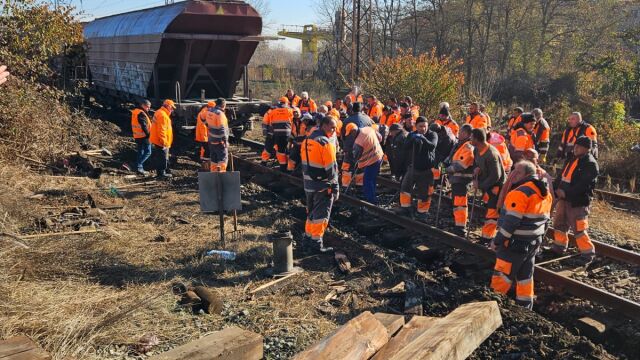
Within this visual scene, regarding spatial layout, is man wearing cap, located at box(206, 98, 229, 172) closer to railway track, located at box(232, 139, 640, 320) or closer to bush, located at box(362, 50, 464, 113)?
railway track, located at box(232, 139, 640, 320)

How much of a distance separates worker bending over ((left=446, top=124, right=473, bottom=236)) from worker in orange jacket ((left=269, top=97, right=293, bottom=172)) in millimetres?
4724

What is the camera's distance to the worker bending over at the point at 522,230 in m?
5.25

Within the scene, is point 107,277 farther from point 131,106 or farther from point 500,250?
point 131,106

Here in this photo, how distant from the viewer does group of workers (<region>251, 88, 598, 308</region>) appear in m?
5.42

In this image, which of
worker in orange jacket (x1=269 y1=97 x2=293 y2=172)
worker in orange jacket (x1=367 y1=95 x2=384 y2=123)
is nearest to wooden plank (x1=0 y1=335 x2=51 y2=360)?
worker in orange jacket (x1=269 y1=97 x2=293 y2=172)

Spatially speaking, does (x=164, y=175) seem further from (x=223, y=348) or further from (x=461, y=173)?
(x=223, y=348)

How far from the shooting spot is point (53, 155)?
36.6 ft

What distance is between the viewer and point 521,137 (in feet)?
32.7

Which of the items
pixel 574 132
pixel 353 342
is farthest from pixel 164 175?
pixel 574 132

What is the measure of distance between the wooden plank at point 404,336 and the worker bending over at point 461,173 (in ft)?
13.3

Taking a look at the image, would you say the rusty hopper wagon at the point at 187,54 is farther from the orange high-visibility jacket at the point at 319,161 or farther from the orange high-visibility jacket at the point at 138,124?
the orange high-visibility jacket at the point at 319,161

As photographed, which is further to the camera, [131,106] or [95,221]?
[131,106]

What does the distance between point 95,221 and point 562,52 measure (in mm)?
28851

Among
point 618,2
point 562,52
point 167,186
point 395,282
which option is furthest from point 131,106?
point 618,2
